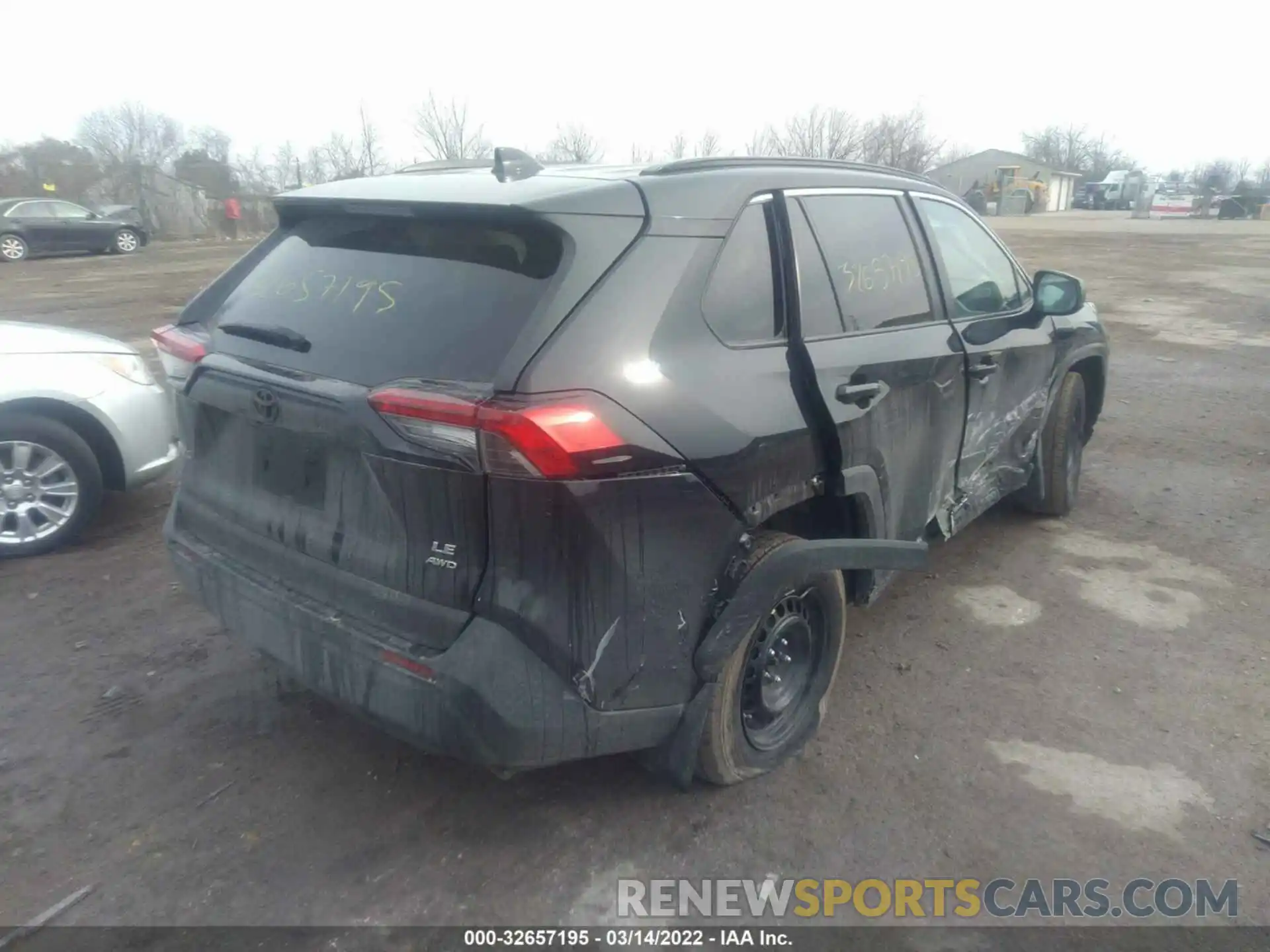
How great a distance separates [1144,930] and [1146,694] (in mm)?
1276

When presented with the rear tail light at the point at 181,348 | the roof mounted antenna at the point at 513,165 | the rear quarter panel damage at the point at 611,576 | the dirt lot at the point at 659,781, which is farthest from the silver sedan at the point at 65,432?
the rear quarter panel damage at the point at 611,576

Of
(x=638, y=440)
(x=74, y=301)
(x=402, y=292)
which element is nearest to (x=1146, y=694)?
(x=638, y=440)

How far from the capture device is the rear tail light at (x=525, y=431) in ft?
6.96

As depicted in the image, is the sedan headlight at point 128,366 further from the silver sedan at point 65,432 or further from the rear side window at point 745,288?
the rear side window at point 745,288

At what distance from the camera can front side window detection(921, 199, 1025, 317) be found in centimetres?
383

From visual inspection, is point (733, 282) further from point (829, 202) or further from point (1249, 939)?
point (1249, 939)

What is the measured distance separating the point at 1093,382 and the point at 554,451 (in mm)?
4426

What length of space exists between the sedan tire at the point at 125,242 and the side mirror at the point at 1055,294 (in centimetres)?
2624

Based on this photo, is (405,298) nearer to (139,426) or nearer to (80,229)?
(139,426)

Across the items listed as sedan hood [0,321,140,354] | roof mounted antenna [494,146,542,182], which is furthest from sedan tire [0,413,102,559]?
roof mounted antenna [494,146,542,182]

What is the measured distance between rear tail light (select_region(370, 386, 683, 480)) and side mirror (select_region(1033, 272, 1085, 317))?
2.95 meters

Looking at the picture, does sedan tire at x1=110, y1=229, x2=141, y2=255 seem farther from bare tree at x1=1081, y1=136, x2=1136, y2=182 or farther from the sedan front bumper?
bare tree at x1=1081, y1=136, x2=1136, y2=182

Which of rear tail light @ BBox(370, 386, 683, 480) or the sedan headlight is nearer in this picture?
rear tail light @ BBox(370, 386, 683, 480)

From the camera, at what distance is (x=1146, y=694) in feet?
11.5
